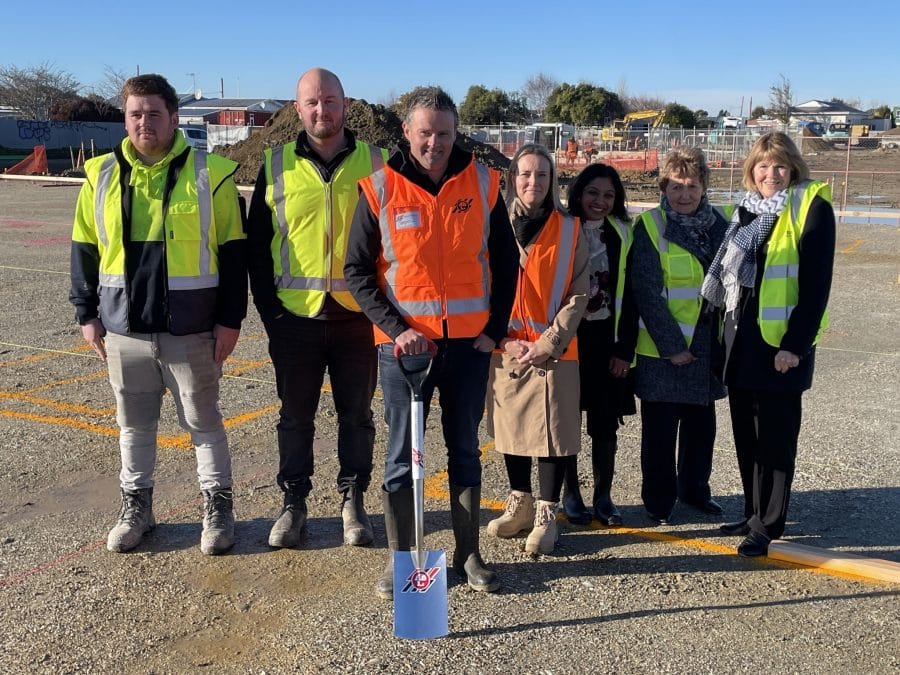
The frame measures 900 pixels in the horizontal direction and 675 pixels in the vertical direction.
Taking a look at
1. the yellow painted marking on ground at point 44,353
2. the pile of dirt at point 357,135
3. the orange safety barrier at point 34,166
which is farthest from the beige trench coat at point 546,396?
the orange safety barrier at point 34,166

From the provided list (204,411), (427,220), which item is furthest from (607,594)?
(204,411)

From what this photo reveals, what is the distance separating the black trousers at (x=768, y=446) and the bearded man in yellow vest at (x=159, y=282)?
2.54 m

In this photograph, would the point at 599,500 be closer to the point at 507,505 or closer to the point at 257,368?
the point at 507,505

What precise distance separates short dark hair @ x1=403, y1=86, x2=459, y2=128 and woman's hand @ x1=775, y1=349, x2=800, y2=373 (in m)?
1.83

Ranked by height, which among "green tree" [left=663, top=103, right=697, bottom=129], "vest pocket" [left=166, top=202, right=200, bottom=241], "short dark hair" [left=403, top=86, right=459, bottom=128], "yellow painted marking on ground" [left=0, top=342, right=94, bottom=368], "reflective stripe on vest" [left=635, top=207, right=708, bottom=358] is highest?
"green tree" [left=663, top=103, right=697, bottom=129]

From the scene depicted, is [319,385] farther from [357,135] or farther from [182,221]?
[357,135]

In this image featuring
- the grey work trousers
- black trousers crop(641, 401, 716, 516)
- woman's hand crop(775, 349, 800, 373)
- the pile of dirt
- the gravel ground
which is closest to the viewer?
the gravel ground

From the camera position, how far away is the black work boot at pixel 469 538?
13.1ft

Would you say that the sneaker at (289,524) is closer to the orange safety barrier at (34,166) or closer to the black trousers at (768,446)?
the black trousers at (768,446)

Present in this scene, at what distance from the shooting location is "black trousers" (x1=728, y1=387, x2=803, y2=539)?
427cm

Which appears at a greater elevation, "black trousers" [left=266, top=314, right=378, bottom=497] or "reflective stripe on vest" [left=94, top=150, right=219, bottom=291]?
"reflective stripe on vest" [left=94, top=150, right=219, bottom=291]

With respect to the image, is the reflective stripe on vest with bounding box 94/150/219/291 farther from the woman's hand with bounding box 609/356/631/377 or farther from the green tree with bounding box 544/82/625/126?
the green tree with bounding box 544/82/625/126

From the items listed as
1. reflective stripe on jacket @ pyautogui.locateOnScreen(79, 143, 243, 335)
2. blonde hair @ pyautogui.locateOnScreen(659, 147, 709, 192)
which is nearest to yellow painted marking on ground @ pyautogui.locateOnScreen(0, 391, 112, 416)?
reflective stripe on jacket @ pyautogui.locateOnScreen(79, 143, 243, 335)

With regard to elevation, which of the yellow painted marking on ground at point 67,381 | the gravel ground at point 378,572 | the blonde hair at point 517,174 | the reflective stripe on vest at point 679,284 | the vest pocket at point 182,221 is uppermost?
the blonde hair at point 517,174
